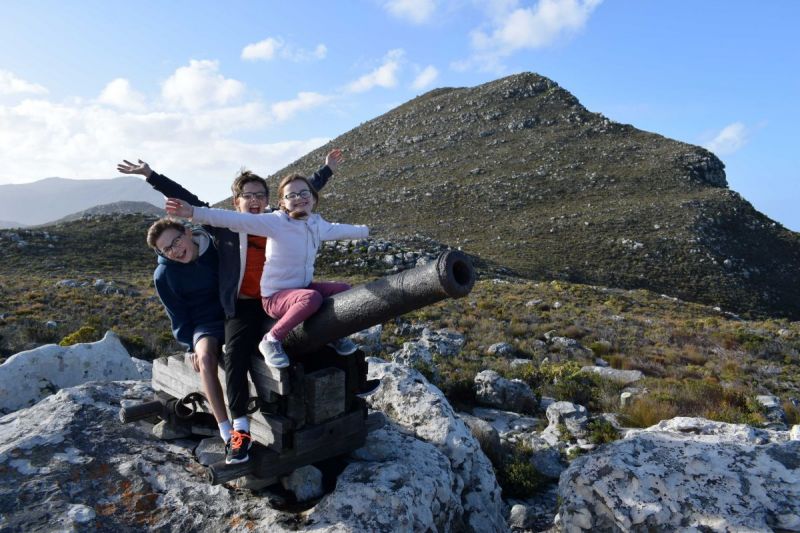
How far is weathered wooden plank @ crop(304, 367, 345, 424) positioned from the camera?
409 cm

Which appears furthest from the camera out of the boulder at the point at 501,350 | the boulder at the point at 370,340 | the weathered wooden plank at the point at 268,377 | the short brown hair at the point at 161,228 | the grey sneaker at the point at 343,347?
the boulder at the point at 501,350

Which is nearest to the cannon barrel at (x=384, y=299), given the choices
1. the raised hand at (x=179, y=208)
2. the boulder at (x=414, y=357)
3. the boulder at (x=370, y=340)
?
the raised hand at (x=179, y=208)

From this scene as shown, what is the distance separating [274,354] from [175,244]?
4.78ft

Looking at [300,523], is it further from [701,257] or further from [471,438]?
[701,257]

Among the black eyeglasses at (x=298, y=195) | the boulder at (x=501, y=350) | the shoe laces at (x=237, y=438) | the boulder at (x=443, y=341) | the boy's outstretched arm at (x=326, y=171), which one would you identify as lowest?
the boulder at (x=501, y=350)

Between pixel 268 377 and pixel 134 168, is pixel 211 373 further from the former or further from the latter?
pixel 134 168

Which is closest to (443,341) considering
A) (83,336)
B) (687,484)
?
(687,484)

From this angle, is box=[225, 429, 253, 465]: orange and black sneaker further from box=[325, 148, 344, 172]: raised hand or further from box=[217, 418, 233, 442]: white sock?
box=[325, 148, 344, 172]: raised hand

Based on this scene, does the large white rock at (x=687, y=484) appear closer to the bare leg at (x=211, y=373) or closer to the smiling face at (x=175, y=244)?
the bare leg at (x=211, y=373)

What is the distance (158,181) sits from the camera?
4.70 meters

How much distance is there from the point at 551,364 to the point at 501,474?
534 cm

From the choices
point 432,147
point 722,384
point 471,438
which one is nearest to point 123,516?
point 471,438

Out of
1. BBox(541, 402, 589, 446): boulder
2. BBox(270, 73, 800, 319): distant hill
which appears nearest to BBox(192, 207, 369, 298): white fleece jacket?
BBox(541, 402, 589, 446): boulder

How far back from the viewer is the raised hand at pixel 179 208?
Result: 12.2ft
